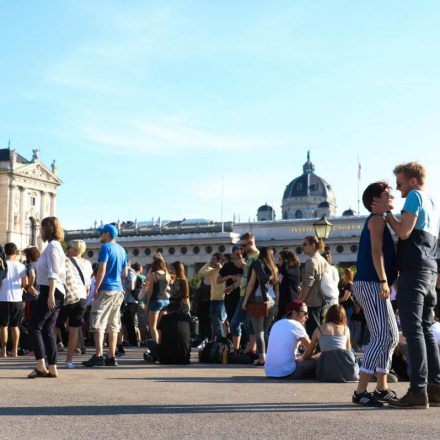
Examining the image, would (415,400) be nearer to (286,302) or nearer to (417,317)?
(417,317)

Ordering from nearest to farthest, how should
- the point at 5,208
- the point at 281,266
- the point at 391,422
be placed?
the point at 391,422
the point at 281,266
the point at 5,208

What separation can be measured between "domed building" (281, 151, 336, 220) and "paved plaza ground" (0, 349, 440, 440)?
15131 centimetres

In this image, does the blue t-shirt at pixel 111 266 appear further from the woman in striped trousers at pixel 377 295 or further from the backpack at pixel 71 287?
the woman in striped trousers at pixel 377 295

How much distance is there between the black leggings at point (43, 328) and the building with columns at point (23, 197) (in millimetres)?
87711

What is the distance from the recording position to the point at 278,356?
33.1 feet

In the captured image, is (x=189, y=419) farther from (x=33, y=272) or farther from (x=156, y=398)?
(x=33, y=272)

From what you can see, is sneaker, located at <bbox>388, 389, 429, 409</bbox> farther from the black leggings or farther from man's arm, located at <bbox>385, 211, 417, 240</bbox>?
the black leggings

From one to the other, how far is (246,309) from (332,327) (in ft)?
8.50

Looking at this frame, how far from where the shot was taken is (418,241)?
7.21 meters

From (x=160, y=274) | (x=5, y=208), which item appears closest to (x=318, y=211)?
(x=5, y=208)

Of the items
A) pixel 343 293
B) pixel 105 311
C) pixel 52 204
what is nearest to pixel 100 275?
pixel 105 311

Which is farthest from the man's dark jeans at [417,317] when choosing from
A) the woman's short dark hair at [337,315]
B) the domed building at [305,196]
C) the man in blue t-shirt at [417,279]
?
the domed building at [305,196]

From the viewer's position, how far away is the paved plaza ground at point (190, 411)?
18.9ft

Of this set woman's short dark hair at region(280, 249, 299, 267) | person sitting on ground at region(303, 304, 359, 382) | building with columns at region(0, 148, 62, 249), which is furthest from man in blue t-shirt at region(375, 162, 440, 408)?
building with columns at region(0, 148, 62, 249)
